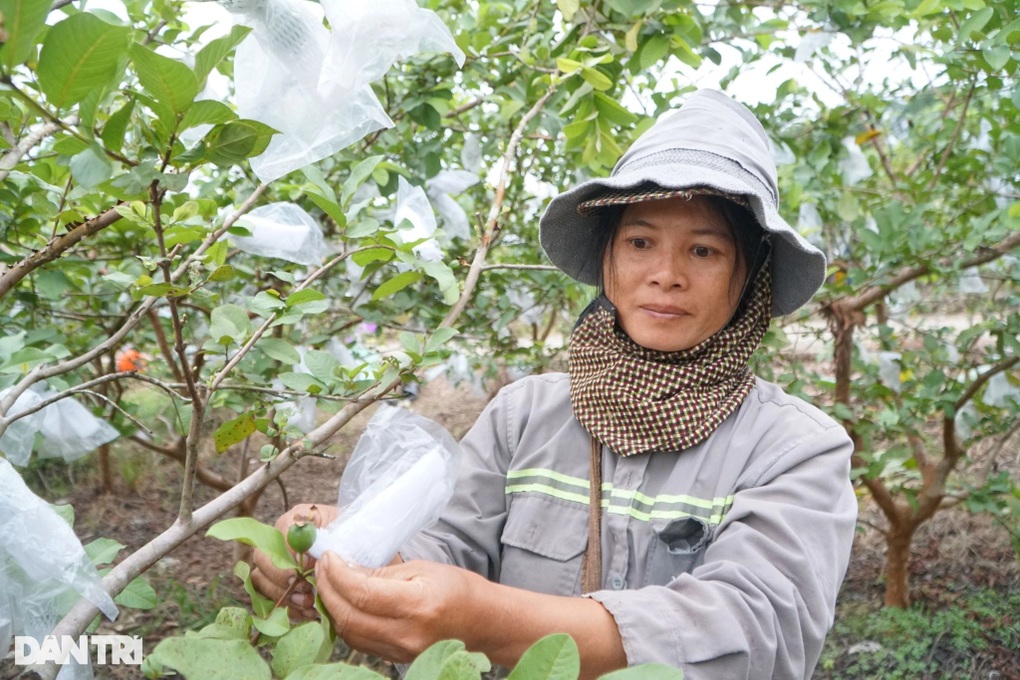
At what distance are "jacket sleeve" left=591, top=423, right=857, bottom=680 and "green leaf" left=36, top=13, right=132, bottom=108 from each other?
744 mm

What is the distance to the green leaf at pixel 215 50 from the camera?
711 mm

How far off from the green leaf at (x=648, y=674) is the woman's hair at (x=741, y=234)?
0.77 metres

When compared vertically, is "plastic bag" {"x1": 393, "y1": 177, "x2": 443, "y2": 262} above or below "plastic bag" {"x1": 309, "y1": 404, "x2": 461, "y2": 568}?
above

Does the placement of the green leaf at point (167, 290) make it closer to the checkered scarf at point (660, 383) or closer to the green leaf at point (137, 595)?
the green leaf at point (137, 595)

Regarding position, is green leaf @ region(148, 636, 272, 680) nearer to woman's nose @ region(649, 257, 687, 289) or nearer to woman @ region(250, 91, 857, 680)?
woman @ region(250, 91, 857, 680)

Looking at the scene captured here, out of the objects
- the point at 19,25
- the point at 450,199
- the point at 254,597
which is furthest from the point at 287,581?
the point at 450,199

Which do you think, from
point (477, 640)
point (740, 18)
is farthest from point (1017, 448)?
point (477, 640)

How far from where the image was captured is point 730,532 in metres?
1.09

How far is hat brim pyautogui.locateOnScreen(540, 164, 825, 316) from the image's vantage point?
3.88ft

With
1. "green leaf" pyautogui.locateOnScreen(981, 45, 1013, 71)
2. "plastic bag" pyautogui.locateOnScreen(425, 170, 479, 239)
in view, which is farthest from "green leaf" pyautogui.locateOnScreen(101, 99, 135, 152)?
"green leaf" pyautogui.locateOnScreen(981, 45, 1013, 71)

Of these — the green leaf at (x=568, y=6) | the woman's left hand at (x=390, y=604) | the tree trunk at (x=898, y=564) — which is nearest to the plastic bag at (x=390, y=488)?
the woman's left hand at (x=390, y=604)

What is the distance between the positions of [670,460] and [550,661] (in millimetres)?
648

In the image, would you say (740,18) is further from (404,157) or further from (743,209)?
(743,209)

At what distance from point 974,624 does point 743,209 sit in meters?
2.17
